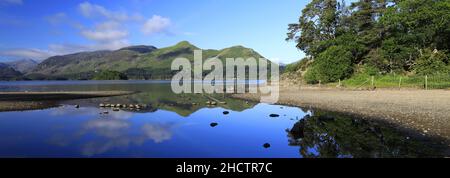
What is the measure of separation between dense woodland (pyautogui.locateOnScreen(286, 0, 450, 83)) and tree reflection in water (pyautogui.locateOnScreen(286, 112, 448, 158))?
36341 millimetres

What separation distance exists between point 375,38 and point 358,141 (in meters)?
58.6

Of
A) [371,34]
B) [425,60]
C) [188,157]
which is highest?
[371,34]

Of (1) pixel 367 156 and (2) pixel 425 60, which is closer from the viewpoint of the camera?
(1) pixel 367 156

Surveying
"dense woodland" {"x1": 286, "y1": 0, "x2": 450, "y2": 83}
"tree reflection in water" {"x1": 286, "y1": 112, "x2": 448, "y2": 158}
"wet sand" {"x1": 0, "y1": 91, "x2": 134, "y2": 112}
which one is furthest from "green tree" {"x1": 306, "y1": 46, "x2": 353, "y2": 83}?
"wet sand" {"x1": 0, "y1": 91, "x2": 134, "y2": 112}

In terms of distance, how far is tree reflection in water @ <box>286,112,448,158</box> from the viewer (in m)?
13.6

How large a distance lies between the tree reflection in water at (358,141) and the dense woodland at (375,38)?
3634 cm

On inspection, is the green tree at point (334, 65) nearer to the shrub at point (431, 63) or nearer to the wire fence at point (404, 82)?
the wire fence at point (404, 82)

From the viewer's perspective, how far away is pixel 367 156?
1337 cm

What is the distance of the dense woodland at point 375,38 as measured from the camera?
52.0m

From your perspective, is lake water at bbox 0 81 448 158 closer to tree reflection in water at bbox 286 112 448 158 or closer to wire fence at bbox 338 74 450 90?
tree reflection in water at bbox 286 112 448 158

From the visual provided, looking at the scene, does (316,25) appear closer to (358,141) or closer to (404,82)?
(404,82)
